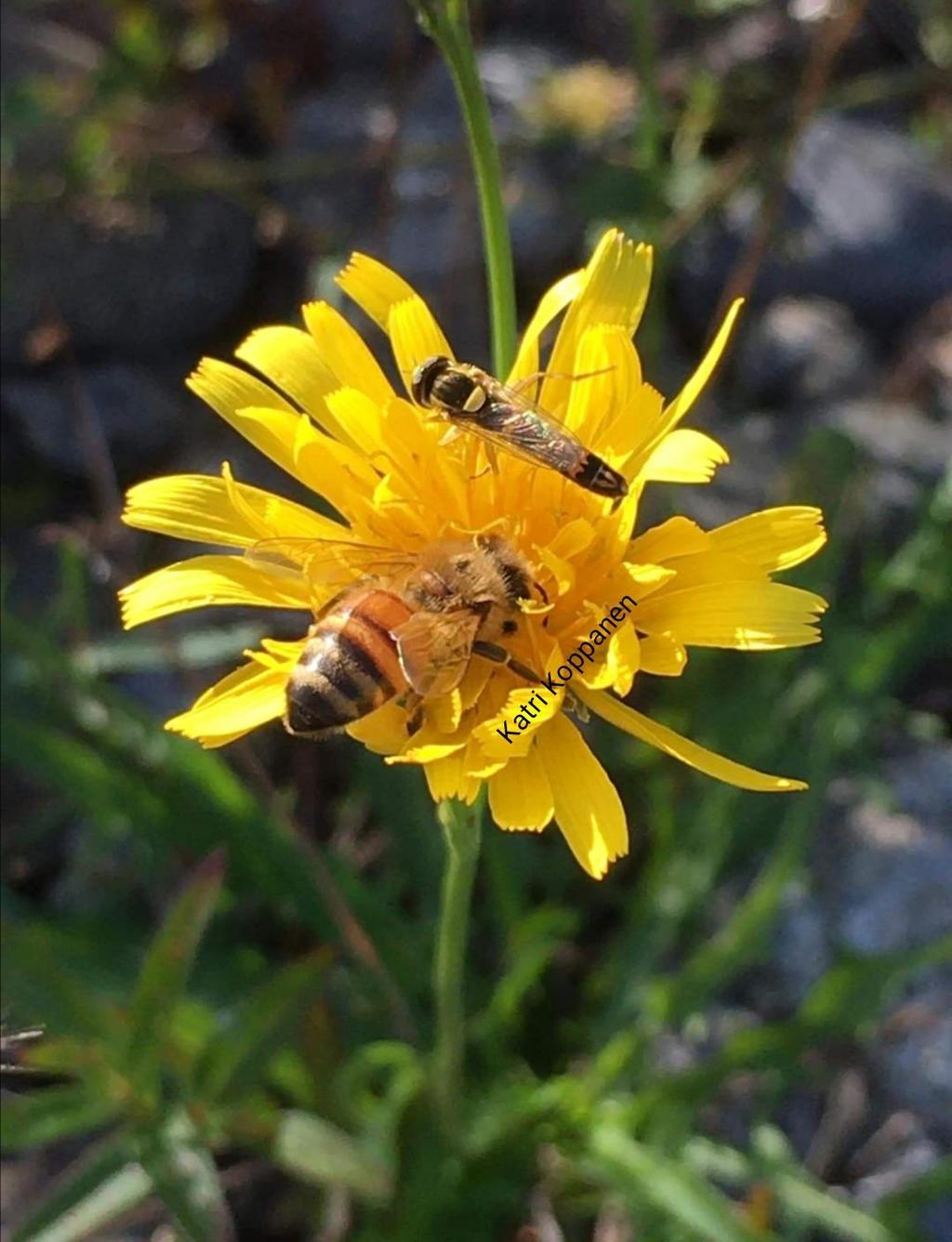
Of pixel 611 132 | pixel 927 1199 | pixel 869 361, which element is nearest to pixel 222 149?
pixel 611 132

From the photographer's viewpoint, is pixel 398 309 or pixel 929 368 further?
pixel 929 368

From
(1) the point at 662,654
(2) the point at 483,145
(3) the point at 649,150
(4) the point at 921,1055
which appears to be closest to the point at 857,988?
(4) the point at 921,1055

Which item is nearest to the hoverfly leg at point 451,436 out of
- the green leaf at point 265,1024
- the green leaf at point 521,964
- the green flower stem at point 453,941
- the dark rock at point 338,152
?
the green flower stem at point 453,941

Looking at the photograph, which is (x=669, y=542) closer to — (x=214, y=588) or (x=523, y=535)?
(x=523, y=535)

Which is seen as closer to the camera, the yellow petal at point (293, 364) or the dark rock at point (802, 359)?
the yellow petal at point (293, 364)

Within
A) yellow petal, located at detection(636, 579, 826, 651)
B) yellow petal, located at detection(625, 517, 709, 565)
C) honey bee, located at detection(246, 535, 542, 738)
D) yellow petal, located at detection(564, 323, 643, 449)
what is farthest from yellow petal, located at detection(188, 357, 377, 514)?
yellow petal, located at detection(636, 579, 826, 651)

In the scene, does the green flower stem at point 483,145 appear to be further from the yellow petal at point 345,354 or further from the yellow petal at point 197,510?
the yellow petal at point 197,510

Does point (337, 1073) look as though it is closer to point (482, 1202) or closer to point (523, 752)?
point (482, 1202)
